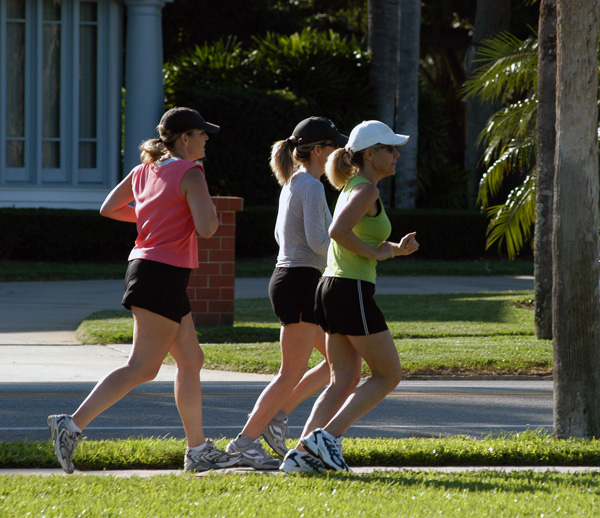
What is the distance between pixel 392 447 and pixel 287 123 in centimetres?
1639

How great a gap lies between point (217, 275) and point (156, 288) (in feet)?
21.4

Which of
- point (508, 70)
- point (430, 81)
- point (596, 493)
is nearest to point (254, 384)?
point (596, 493)

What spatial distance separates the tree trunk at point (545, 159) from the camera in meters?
10.6

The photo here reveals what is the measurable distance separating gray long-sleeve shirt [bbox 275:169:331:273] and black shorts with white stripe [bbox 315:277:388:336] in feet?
0.90

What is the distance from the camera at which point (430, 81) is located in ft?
128

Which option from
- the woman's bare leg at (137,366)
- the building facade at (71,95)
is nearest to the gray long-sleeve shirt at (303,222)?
the woman's bare leg at (137,366)

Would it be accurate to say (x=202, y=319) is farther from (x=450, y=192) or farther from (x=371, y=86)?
(x=450, y=192)

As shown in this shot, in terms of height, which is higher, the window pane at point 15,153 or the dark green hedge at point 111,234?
the window pane at point 15,153

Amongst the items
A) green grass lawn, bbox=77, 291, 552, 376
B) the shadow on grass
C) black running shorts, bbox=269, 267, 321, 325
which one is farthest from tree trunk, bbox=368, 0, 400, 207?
black running shorts, bbox=269, 267, 321, 325

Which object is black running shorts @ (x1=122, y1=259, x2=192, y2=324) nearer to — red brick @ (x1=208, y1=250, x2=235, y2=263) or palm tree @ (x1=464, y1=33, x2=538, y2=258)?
red brick @ (x1=208, y1=250, x2=235, y2=263)

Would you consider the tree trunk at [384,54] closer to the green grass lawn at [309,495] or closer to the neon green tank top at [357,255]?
the neon green tank top at [357,255]

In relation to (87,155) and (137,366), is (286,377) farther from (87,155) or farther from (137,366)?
(87,155)

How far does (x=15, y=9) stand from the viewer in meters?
20.1

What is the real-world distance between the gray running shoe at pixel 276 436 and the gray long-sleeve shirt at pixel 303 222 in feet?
2.99
